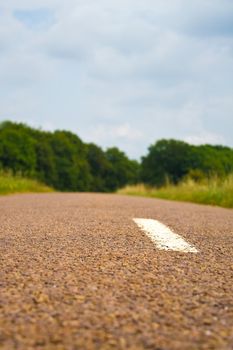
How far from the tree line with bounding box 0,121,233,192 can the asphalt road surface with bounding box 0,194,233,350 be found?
3596 cm

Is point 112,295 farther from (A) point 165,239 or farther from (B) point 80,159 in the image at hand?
(B) point 80,159

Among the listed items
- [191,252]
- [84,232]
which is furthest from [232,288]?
[84,232]

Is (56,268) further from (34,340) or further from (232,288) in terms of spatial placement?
(34,340)

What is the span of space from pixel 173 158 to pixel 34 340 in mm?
56588

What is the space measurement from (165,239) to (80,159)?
6536 centimetres

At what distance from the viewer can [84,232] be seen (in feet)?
11.1

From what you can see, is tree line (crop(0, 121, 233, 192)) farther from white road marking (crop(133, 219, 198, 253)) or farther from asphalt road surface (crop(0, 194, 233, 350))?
asphalt road surface (crop(0, 194, 233, 350))

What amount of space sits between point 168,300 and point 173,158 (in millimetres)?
56132

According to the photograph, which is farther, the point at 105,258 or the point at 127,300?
the point at 105,258

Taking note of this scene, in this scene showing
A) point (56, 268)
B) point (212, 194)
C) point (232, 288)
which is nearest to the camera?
point (232, 288)

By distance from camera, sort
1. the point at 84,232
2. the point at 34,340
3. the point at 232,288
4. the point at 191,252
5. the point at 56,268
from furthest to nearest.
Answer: the point at 84,232 → the point at 191,252 → the point at 56,268 → the point at 232,288 → the point at 34,340

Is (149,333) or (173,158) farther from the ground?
(173,158)

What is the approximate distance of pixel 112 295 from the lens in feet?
5.25

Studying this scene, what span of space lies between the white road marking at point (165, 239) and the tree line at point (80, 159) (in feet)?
114
